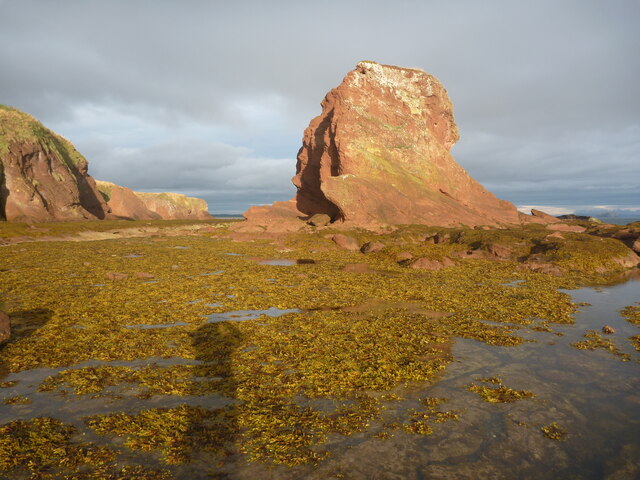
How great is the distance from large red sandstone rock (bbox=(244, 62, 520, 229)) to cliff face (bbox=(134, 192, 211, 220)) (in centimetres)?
10093

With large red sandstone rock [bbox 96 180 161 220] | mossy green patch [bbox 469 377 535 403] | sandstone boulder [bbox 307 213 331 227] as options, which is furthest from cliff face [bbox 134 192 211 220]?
mossy green patch [bbox 469 377 535 403]

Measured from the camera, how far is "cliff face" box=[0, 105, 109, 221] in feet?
205

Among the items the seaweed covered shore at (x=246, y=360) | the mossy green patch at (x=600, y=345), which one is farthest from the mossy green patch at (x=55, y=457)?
the mossy green patch at (x=600, y=345)

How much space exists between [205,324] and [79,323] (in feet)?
13.3

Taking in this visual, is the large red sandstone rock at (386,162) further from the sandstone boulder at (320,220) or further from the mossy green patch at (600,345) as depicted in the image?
the mossy green patch at (600,345)

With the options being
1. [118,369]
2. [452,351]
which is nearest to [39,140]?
[118,369]

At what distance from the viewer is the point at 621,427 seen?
19.8 ft

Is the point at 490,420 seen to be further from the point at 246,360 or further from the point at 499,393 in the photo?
the point at 246,360

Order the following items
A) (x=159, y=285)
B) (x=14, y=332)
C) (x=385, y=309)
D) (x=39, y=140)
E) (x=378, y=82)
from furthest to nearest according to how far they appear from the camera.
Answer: (x=39, y=140) → (x=378, y=82) → (x=159, y=285) → (x=385, y=309) → (x=14, y=332)

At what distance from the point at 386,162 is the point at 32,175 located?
66.9m

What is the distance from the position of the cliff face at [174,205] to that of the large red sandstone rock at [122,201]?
12685 millimetres

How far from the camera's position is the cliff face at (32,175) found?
205ft

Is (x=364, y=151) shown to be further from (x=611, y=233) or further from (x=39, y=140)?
(x=39, y=140)

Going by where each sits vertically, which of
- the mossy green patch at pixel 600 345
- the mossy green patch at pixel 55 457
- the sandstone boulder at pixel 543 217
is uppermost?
the sandstone boulder at pixel 543 217
